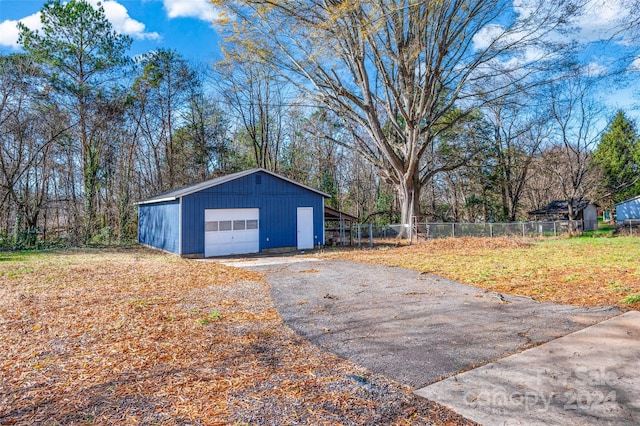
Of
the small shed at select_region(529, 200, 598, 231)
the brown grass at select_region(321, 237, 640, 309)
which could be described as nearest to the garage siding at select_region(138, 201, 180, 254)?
the brown grass at select_region(321, 237, 640, 309)

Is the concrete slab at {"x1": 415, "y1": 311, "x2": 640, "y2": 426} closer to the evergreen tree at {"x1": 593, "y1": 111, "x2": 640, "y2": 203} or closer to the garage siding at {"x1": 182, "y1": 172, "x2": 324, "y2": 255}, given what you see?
the garage siding at {"x1": 182, "y1": 172, "x2": 324, "y2": 255}

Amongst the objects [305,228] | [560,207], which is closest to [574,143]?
[560,207]

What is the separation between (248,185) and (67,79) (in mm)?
11924

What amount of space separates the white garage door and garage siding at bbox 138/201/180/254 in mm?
1113

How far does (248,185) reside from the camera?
14.5m

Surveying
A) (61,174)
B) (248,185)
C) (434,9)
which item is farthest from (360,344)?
(61,174)

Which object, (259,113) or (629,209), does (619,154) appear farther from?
(259,113)

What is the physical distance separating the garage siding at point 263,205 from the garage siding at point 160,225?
0.57 meters

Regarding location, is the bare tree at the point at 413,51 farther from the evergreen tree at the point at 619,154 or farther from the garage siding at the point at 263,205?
the evergreen tree at the point at 619,154

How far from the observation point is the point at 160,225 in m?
15.5

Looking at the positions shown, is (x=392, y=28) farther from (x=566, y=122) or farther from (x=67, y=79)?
(x=566, y=122)

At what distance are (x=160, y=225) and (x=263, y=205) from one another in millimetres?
4518

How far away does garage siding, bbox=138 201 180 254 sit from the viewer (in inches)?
541

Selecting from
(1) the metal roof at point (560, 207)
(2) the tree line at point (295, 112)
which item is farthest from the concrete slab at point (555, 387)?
(1) the metal roof at point (560, 207)
